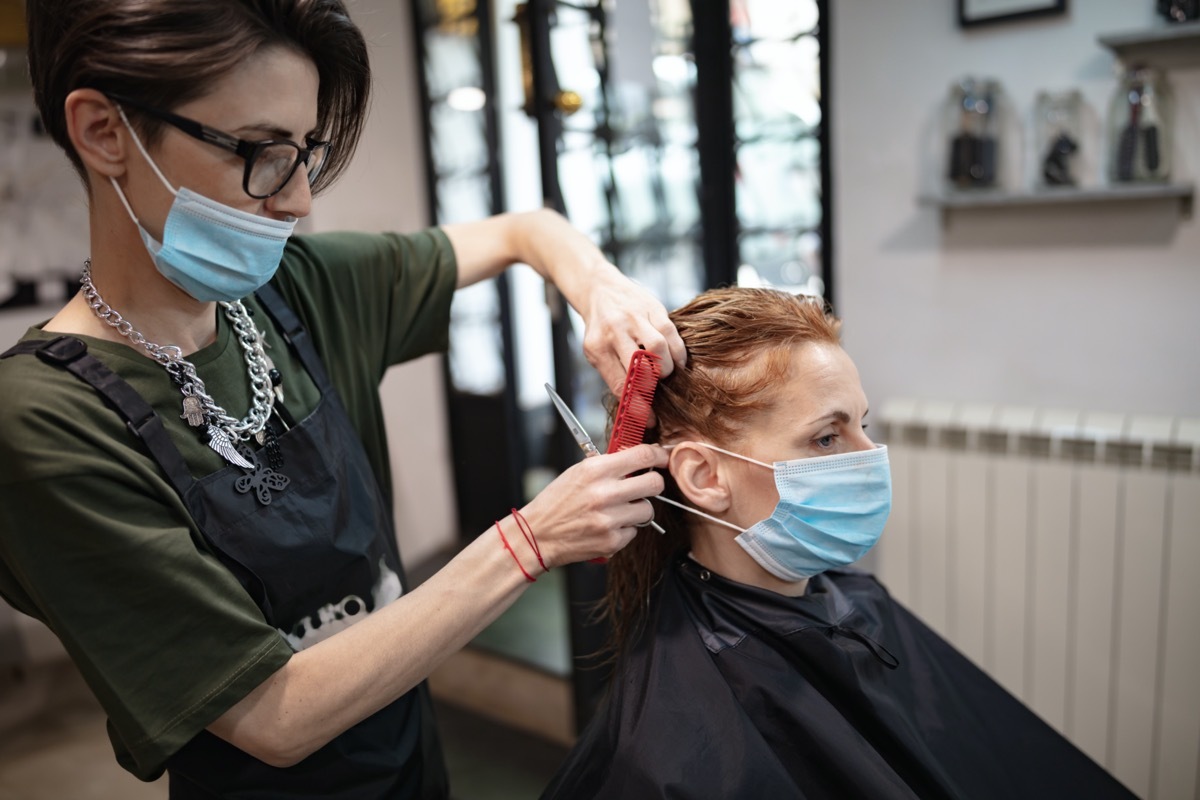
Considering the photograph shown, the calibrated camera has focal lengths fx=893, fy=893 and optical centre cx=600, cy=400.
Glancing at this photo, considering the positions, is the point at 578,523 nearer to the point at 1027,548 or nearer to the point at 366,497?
the point at 366,497

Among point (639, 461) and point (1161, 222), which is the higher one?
point (1161, 222)

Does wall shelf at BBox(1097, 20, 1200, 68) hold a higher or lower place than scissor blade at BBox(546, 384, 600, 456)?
higher

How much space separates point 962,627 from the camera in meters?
2.39

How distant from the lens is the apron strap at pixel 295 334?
4.14ft

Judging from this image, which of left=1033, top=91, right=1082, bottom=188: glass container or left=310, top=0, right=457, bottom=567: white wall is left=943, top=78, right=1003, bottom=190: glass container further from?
left=310, top=0, right=457, bottom=567: white wall

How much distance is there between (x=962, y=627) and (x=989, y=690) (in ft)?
3.01

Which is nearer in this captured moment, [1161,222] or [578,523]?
[578,523]

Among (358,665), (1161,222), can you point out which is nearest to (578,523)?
(358,665)

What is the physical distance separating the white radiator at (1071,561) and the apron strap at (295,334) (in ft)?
5.41

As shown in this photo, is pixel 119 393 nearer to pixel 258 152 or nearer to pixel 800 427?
pixel 258 152

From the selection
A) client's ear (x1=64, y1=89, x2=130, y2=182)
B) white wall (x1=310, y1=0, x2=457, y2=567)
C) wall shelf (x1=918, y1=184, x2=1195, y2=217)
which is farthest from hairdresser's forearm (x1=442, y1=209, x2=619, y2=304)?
white wall (x1=310, y1=0, x2=457, y2=567)

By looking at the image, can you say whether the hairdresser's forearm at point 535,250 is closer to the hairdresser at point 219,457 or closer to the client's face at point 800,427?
the hairdresser at point 219,457

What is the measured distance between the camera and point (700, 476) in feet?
4.37

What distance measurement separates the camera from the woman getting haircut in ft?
3.93
